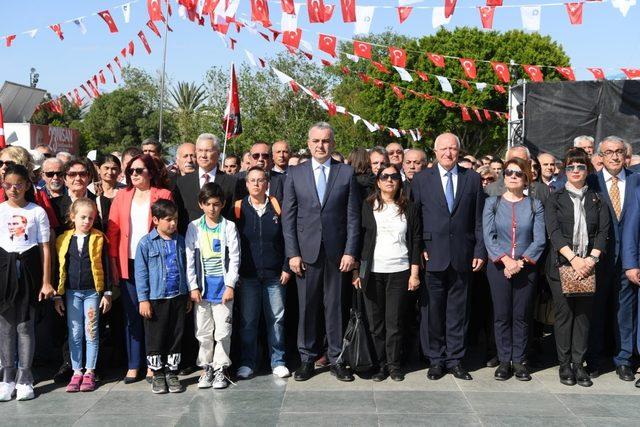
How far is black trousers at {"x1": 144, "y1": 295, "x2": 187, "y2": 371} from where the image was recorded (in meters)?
5.39

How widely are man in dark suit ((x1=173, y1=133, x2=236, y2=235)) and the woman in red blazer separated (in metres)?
0.35

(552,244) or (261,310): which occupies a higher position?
(552,244)

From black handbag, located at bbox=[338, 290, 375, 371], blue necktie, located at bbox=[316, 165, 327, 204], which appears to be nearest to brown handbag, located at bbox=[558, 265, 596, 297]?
black handbag, located at bbox=[338, 290, 375, 371]

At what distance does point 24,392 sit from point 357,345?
104 inches

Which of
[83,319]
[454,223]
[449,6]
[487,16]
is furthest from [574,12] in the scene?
[83,319]

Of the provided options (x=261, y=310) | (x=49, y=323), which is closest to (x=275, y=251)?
(x=261, y=310)

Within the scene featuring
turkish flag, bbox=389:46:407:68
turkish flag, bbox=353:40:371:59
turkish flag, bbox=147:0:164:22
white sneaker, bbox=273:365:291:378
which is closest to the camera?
white sneaker, bbox=273:365:291:378

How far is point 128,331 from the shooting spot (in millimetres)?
5590

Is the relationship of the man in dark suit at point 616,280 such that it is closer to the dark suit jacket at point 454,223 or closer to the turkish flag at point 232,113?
the dark suit jacket at point 454,223

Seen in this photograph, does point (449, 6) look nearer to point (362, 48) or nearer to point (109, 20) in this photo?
point (362, 48)

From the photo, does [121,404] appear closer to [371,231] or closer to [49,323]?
[49,323]

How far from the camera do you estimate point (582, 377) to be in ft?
18.1

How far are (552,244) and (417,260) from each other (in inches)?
44.2

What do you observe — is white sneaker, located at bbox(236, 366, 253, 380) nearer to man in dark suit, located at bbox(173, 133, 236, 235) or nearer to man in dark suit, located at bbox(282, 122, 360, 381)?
man in dark suit, located at bbox(282, 122, 360, 381)
